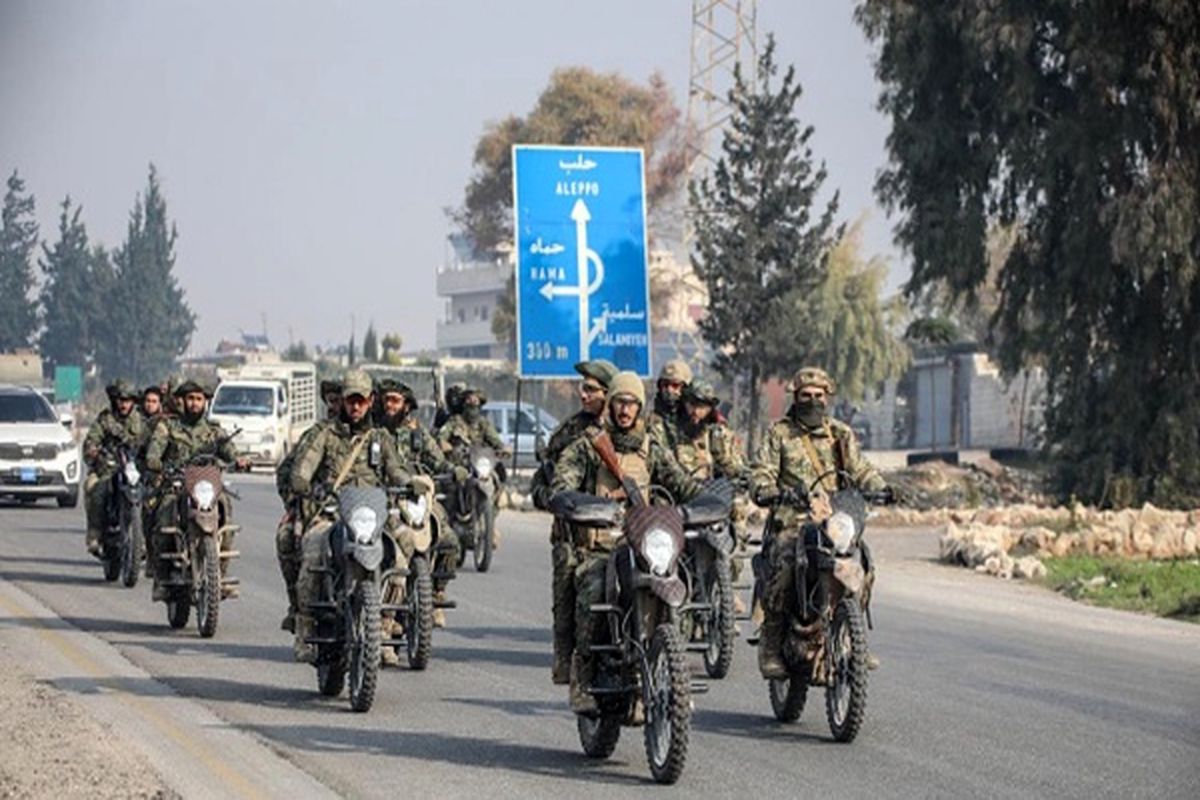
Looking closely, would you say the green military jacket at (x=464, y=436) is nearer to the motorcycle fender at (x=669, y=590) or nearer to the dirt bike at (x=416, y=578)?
the dirt bike at (x=416, y=578)

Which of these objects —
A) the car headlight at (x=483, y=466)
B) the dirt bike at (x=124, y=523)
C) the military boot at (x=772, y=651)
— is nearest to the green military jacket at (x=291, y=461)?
the military boot at (x=772, y=651)

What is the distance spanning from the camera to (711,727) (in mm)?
13250

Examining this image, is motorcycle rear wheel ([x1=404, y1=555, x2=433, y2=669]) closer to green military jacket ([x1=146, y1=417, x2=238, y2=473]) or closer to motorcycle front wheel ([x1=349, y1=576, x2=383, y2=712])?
motorcycle front wheel ([x1=349, y1=576, x2=383, y2=712])

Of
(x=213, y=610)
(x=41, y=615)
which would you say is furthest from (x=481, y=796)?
(x=41, y=615)

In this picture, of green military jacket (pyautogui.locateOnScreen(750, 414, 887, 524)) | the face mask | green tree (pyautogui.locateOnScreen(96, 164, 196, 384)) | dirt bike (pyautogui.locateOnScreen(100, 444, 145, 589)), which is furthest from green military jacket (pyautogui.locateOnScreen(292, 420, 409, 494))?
green tree (pyautogui.locateOnScreen(96, 164, 196, 384))

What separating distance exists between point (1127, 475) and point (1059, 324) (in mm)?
2935

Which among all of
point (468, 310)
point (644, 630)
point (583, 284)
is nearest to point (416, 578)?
point (644, 630)

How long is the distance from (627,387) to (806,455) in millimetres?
2345

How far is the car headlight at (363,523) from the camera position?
13672 millimetres

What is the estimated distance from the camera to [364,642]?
13.4 metres

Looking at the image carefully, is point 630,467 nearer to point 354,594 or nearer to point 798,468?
point 798,468

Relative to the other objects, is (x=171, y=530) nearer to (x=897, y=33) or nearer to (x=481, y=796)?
(x=481, y=796)

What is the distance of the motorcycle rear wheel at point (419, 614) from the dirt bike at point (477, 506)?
9.07m

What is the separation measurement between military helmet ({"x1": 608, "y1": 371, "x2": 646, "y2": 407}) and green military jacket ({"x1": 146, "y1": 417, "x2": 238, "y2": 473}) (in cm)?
826
